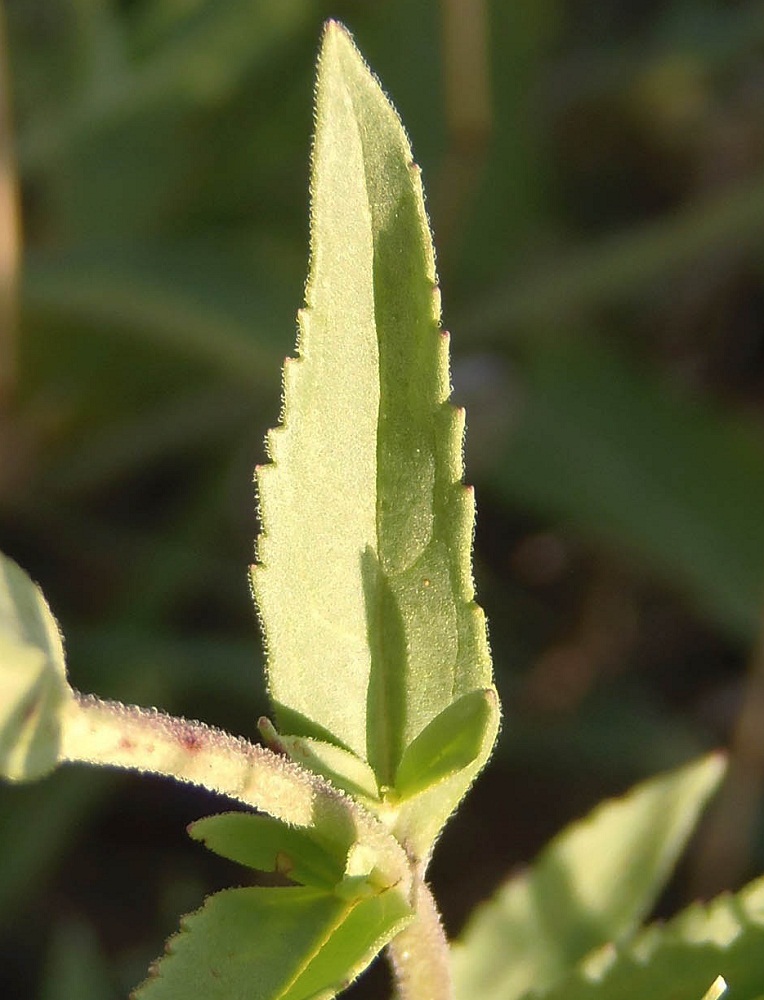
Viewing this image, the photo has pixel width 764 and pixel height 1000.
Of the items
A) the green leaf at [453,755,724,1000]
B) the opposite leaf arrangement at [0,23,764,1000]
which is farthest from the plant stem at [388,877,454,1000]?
the green leaf at [453,755,724,1000]

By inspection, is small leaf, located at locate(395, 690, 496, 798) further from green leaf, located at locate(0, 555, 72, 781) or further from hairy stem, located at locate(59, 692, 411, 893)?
green leaf, located at locate(0, 555, 72, 781)

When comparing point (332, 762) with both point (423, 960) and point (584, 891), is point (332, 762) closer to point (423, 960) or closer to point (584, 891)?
→ point (423, 960)

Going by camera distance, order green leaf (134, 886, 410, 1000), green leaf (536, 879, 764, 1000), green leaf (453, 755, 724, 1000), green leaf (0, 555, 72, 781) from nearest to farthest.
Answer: green leaf (0, 555, 72, 781) < green leaf (134, 886, 410, 1000) < green leaf (536, 879, 764, 1000) < green leaf (453, 755, 724, 1000)

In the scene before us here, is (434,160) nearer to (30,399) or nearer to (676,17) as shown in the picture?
(676,17)

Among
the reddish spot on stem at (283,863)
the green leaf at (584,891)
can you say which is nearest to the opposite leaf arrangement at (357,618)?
the reddish spot on stem at (283,863)

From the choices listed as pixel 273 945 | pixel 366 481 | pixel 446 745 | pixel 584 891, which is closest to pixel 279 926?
pixel 273 945

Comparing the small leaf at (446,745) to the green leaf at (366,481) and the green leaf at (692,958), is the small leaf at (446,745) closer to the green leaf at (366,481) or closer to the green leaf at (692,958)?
the green leaf at (366,481)
